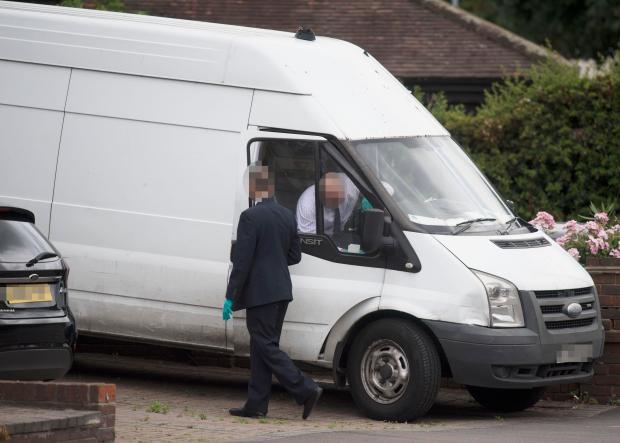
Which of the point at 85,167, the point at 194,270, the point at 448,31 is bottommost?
the point at 194,270

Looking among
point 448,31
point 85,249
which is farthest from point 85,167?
point 448,31

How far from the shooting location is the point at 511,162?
18.7 m

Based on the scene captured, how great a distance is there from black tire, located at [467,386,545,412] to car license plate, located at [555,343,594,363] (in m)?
0.78

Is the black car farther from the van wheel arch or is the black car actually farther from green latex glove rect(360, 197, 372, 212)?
green latex glove rect(360, 197, 372, 212)

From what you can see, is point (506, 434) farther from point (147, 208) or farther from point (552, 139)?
point (552, 139)

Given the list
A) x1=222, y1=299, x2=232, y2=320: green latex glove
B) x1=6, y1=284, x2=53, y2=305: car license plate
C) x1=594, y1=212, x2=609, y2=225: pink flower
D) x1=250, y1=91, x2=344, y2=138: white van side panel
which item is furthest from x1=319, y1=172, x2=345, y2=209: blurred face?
x1=594, y1=212, x2=609, y2=225: pink flower

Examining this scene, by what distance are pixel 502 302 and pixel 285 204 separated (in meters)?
1.88

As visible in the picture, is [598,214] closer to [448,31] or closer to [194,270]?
[194,270]

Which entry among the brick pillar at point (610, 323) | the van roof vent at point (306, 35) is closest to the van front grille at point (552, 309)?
the brick pillar at point (610, 323)

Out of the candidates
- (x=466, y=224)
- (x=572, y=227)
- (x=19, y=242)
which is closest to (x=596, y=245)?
(x=572, y=227)

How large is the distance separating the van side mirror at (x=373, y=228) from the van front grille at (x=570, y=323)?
1.39 m

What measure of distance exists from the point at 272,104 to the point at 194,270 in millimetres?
1442

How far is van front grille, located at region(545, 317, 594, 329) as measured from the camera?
34.1ft

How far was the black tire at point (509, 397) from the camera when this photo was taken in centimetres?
1129
